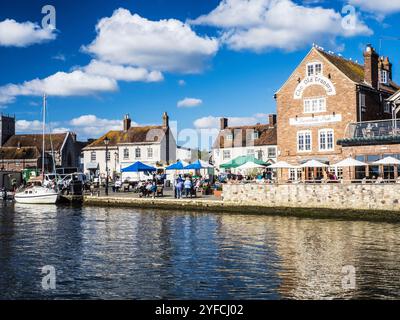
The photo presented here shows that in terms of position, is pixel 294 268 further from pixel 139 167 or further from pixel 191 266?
pixel 139 167

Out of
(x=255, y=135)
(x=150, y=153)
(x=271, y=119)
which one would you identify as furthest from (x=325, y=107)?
(x=150, y=153)

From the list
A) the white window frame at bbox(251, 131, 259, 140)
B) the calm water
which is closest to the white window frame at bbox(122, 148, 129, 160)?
the white window frame at bbox(251, 131, 259, 140)

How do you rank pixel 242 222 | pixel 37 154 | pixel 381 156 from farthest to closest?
pixel 37 154
pixel 381 156
pixel 242 222

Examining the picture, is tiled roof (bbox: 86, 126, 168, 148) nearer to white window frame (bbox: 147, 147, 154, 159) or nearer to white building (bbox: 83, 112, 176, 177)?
white building (bbox: 83, 112, 176, 177)

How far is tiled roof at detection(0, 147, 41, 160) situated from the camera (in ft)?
255

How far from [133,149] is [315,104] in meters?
35.1

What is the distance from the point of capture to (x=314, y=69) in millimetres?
40406

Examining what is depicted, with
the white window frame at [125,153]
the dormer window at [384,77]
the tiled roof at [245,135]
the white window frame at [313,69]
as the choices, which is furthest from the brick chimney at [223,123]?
the white window frame at [313,69]

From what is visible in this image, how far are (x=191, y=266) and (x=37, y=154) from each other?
67.1m

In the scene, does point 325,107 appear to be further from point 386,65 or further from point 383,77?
point 386,65

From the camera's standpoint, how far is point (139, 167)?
4675 centimetres

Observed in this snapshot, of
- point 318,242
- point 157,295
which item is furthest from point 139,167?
point 157,295

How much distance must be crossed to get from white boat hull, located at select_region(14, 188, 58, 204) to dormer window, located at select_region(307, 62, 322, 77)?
24.7 metres

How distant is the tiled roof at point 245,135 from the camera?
61.2 m
